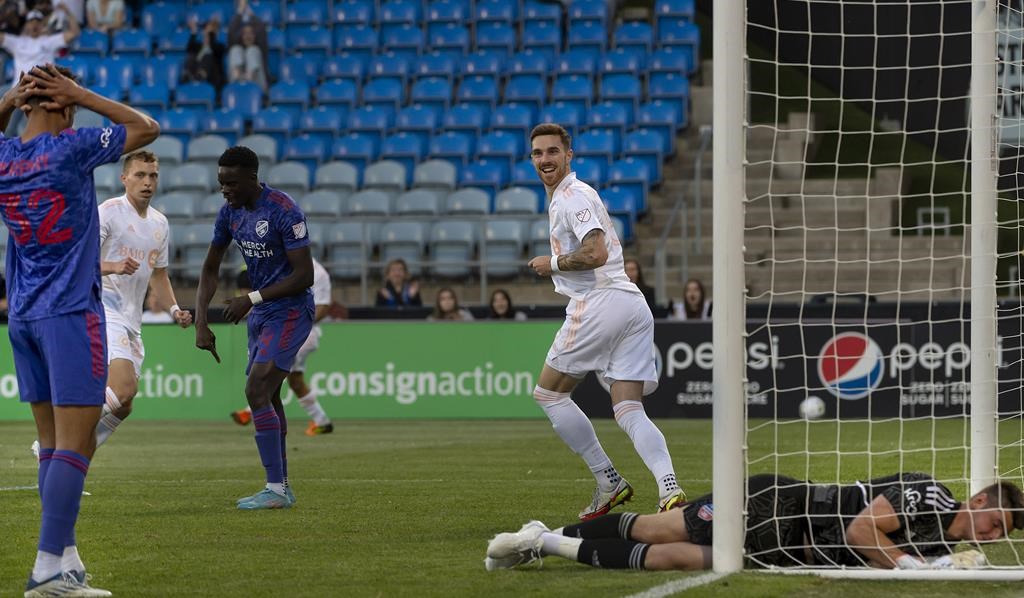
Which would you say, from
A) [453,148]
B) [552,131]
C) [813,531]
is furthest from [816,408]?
[813,531]

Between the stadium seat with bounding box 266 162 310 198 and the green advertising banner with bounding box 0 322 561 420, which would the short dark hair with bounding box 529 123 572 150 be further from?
the stadium seat with bounding box 266 162 310 198

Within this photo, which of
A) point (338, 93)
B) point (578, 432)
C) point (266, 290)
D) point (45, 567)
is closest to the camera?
point (45, 567)

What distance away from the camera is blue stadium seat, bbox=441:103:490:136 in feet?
87.0

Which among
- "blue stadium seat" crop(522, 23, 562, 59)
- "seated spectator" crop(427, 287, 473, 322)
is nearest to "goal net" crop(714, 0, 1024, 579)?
"blue stadium seat" crop(522, 23, 562, 59)

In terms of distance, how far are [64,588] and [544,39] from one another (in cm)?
2275

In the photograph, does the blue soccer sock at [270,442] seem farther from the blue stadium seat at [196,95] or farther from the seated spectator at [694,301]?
the blue stadium seat at [196,95]

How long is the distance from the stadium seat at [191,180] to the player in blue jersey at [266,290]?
1532 centimetres

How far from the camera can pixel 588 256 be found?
29.2 ft

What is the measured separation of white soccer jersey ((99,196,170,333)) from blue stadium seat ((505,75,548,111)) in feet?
53.3

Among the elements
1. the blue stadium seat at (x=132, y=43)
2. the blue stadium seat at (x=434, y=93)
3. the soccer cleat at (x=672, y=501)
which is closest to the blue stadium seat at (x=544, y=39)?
the blue stadium seat at (x=434, y=93)

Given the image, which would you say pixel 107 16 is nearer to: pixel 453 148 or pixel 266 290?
pixel 453 148

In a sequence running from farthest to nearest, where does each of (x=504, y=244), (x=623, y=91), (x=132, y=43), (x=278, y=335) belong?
(x=132, y=43) < (x=623, y=91) < (x=504, y=244) < (x=278, y=335)

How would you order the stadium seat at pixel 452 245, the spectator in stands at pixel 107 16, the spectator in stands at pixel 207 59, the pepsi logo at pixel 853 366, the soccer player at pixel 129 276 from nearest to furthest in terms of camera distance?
1. the soccer player at pixel 129 276
2. the pepsi logo at pixel 853 366
3. the stadium seat at pixel 452 245
4. the spectator in stands at pixel 207 59
5. the spectator in stands at pixel 107 16

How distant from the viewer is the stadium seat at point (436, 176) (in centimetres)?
2494
